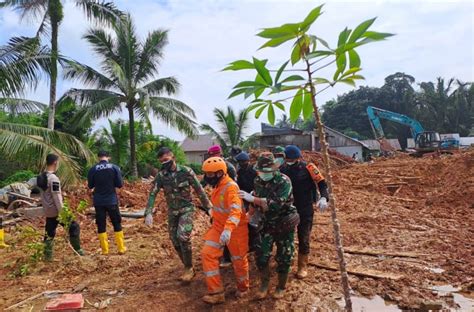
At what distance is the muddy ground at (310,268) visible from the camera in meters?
4.22

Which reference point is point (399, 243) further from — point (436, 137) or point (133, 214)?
point (436, 137)

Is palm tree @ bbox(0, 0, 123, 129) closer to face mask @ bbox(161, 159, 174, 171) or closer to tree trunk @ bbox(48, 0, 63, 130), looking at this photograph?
tree trunk @ bbox(48, 0, 63, 130)

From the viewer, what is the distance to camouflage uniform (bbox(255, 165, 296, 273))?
404 centimetres

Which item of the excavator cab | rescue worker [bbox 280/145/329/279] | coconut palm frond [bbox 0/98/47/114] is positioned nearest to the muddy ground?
rescue worker [bbox 280/145/329/279]

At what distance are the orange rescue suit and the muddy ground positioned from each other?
0.28m

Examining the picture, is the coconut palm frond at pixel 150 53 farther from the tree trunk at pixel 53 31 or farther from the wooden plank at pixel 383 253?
the wooden plank at pixel 383 253

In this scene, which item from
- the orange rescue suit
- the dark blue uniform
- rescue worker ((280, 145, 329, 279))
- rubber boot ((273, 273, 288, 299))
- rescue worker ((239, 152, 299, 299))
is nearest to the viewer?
the orange rescue suit

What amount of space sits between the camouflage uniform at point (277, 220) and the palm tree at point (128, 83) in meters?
12.8

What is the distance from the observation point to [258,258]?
4094 mm

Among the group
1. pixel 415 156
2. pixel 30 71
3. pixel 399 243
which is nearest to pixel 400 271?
pixel 399 243

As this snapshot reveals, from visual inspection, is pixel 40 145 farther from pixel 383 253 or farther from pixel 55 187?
pixel 383 253

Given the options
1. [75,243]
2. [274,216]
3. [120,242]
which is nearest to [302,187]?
[274,216]

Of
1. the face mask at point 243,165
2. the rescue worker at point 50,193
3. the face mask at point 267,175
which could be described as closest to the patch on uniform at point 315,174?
the face mask at point 267,175

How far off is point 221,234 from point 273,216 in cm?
57
